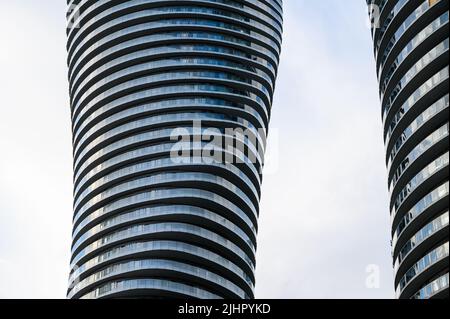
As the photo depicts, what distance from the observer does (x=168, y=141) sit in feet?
421

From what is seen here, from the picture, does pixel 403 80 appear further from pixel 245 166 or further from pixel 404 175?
pixel 245 166

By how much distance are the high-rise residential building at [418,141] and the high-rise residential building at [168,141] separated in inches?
1145

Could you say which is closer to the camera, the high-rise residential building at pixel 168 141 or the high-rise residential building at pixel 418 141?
the high-rise residential building at pixel 418 141

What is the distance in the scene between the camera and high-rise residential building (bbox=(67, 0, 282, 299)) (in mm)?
119250

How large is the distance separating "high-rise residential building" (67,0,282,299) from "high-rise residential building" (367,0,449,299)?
95.4 ft

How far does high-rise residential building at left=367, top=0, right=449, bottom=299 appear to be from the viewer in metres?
87.2

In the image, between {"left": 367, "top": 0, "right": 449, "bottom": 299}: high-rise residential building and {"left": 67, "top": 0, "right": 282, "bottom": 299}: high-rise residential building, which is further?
{"left": 67, "top": 0, "right": 282, "bottom": 299}: high-rise residential building

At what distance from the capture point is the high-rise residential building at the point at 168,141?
11925 centimetres

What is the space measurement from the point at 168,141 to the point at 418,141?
43803 mm

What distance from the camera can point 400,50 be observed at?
333 feet

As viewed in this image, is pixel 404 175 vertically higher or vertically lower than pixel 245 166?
lower

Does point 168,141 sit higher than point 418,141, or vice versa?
point 168,141
